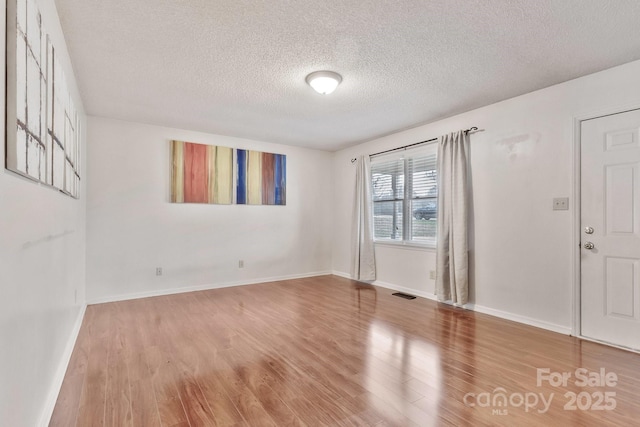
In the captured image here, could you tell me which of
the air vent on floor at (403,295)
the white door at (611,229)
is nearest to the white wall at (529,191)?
the white door at (611,229)

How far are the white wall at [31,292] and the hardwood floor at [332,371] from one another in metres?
0.32

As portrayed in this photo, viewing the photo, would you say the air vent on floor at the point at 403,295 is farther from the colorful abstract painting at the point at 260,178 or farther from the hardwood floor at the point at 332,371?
the colorful abstract painting at the point at 260,178

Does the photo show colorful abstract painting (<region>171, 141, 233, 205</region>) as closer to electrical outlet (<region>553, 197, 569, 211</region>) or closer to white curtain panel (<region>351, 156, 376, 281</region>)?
white curtain panel (<region>351, 156, 376, 281</region>)

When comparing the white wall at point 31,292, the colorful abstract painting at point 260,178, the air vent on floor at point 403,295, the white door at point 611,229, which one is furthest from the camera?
the colorful abstract painting at point 260,178

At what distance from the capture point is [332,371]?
2.23 m

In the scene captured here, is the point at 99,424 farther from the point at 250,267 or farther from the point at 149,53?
the point at 250,267

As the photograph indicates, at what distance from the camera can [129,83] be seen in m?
3.04

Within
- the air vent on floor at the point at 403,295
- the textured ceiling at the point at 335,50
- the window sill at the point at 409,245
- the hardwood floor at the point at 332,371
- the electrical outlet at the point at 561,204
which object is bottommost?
the air vent on floor at the point at 403,295

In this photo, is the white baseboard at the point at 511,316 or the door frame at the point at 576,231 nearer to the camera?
the door frame at the point at 576,231

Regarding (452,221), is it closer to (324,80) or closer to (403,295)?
(403,295)

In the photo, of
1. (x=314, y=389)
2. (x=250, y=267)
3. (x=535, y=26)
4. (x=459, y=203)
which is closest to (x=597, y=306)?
(x=459, y=203)

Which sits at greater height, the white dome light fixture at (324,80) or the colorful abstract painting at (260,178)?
the white dome light fixture at (324,80)

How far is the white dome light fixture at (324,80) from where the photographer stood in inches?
110

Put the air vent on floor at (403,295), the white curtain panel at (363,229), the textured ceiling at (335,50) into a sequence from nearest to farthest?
1. the textured ceiling at (335,50)
2. the air vent on floor at (403,295)
3. the white curtain panel at (363,229)
